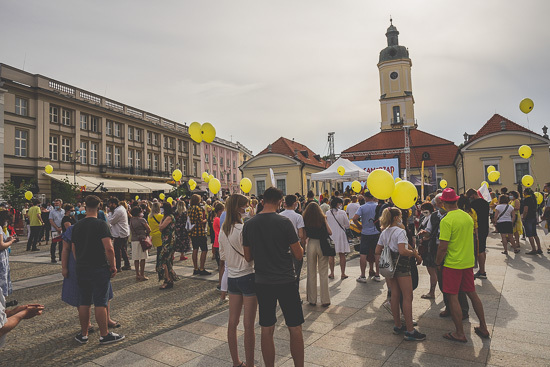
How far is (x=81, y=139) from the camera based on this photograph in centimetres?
3447

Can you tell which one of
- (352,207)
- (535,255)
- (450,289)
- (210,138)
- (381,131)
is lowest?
(535,255)

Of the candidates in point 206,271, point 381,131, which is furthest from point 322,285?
point 381,131

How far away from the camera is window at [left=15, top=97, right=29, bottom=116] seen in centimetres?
2848

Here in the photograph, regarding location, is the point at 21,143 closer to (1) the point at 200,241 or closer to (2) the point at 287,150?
(1) the point at 200,241

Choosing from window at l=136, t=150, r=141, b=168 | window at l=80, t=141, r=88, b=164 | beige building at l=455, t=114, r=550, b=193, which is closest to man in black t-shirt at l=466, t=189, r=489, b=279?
beige building at l=455, t=114, r=550, b=193

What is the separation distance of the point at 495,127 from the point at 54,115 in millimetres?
43703

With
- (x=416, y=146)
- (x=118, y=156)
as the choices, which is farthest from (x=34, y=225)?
(x=416, y=146)

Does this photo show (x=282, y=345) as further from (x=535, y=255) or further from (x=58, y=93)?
(x=58, y=93)

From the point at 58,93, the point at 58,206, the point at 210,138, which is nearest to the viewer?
the point at 210,138

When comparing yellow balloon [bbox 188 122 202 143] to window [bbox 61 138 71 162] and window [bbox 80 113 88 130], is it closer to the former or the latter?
window [bbox 61 138 71 162]

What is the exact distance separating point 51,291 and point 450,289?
775 centimetres

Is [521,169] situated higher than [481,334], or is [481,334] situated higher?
[521,169]

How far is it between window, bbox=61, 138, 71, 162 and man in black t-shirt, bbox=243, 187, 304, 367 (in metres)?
35.3

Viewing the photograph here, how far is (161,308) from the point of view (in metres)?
6.03
